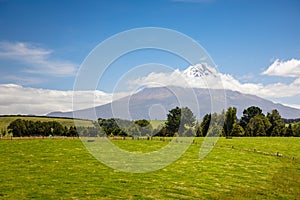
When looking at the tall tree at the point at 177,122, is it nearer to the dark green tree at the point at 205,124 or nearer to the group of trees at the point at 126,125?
the dark green tree at the point at 205,124

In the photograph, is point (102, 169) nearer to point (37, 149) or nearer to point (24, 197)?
point (24, 197)

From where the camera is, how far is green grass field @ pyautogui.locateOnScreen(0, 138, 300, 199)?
26203 millimetres

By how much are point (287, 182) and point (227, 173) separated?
6.26 metres

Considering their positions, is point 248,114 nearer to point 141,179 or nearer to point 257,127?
point 257,127

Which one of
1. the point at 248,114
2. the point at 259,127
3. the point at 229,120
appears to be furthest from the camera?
the point at 248,114

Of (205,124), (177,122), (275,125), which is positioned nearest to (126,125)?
(177,122)

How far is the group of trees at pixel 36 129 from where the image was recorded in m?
134

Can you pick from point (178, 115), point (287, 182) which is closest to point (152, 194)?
point (287, 182)

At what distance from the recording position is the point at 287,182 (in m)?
34.7

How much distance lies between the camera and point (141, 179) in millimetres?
32156

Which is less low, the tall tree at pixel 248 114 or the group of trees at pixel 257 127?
the tall tree at pixel 248 114

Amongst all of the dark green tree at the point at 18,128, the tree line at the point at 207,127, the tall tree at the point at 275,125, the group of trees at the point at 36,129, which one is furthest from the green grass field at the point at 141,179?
the dark green tree at the point at 18,128

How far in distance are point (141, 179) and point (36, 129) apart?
11508 centimetres

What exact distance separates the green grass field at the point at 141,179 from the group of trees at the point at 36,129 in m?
90.5
